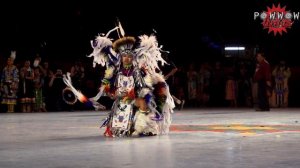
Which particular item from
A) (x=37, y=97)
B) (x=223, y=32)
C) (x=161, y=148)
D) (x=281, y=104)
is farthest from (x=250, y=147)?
(x=223, y=32)

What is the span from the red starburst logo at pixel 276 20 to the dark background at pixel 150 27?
38.8 inches

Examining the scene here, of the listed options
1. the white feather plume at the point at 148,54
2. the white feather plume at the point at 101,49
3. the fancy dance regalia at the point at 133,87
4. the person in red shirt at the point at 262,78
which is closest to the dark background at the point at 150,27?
the person in red shirt at the point at 262,78

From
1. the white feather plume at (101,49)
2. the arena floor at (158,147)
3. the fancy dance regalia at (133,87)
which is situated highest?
the white feather plume at (101,49)

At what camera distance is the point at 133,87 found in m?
12.1

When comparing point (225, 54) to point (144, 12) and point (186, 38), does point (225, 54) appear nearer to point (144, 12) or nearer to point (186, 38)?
point (186, 38)

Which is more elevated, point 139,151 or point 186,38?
point 186,38

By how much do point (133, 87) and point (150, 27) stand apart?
62.3 ft

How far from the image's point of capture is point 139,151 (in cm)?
959

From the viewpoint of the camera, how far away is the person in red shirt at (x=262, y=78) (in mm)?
20706

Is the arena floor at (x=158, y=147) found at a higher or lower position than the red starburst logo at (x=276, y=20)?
lower

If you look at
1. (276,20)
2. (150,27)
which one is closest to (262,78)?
(150,27)

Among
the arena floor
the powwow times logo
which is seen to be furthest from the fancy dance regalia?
the powwow times logo

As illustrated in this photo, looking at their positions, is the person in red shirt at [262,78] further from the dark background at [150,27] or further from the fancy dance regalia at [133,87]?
the fancy dance regalia at [133,87]

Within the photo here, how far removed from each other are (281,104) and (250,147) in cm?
1555
